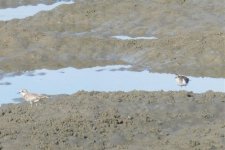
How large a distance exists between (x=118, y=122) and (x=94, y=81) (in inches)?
279

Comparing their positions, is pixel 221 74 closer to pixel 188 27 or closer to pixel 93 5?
pixel 188 27

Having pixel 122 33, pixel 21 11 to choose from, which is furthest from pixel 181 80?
pixel 21 11

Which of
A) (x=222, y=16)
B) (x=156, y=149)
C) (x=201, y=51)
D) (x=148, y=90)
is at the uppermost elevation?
(x=222, y=16)

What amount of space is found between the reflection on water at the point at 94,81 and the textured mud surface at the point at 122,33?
34.3 inches

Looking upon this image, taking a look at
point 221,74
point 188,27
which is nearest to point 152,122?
point 221,74

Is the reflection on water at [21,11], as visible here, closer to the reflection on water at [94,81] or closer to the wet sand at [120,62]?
the wet sand at [120,62]

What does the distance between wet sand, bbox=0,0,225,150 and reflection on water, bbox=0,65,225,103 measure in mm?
844

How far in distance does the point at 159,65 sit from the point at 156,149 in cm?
1098

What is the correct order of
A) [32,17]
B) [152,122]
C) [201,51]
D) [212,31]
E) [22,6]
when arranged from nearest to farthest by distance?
[152,122]
[201,51]
[212,31]
[32,17]
[22,6]

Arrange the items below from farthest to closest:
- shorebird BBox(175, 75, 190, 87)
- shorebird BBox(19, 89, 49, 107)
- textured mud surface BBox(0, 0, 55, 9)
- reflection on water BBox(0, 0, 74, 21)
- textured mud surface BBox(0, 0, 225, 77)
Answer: textured mud surface BBox(0, 0, 55, 9) → reflection on water BBox(0, 0, 74, 21) → textured mud surface BBox(0, 0, 225, 77) → shorebird BBox(175, 75, 190, 87) → shorebird BBox(19, 89, 49, 107)

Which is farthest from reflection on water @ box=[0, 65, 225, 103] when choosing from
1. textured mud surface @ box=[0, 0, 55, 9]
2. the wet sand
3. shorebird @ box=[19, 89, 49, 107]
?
textured mud surface @ box=[0, 0, 55, 9]

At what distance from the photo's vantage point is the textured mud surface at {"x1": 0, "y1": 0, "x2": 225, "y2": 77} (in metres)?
29.4

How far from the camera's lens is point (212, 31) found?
31938 millimetres

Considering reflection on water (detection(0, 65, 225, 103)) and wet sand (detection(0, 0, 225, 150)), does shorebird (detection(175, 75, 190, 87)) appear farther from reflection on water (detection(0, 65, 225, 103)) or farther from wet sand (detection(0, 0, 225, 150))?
wet sand (detection(0, 0, 225, 150))
